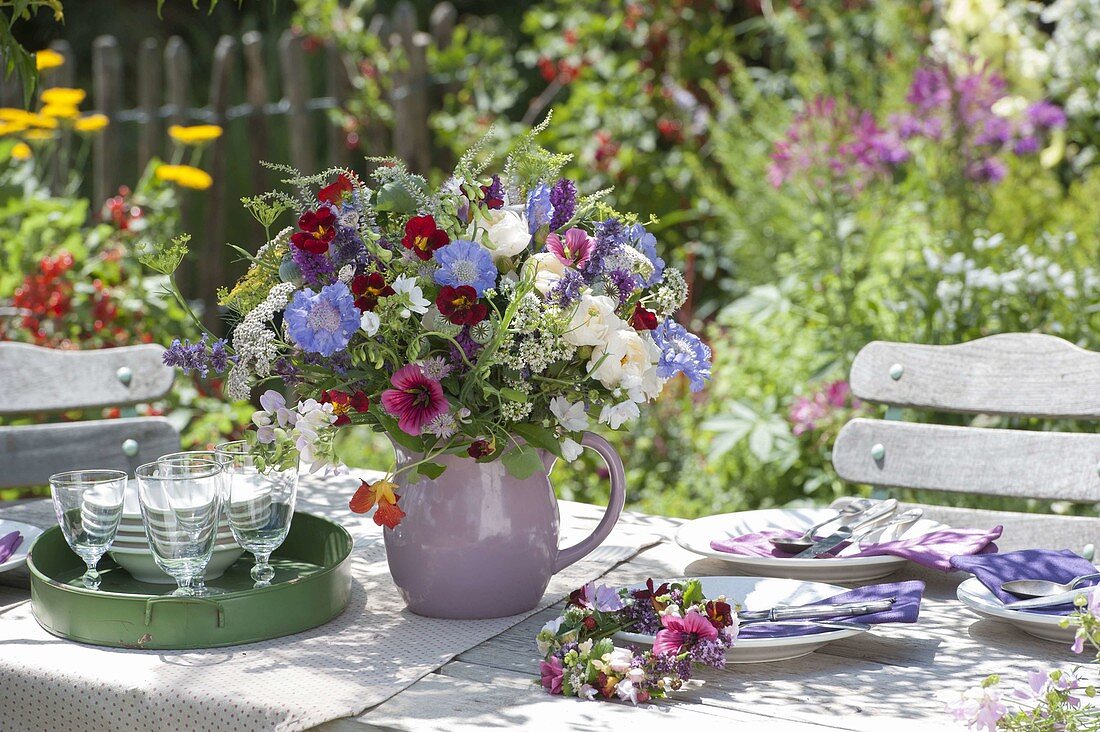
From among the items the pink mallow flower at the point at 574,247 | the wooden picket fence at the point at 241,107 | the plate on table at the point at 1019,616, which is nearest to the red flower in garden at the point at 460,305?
the pink mallow flower at the point at 574,247

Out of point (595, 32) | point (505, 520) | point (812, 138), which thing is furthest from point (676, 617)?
point (595, 32)

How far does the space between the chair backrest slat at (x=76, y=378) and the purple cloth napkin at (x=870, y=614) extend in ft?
4.44

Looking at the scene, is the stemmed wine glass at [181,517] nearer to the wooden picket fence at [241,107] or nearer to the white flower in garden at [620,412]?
the white flower in garden at [620,412]

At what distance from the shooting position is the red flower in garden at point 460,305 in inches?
48.1

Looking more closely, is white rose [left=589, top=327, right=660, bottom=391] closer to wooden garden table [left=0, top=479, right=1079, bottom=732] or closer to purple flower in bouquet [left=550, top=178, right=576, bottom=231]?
purple flower in bouquet [left=550, top=178, right=576, bottom=231]

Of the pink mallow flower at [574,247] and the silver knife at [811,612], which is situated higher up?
the pink mallow flower at [574,247]

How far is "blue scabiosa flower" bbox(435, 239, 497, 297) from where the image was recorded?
1.23 meters

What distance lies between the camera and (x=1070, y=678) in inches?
47.9

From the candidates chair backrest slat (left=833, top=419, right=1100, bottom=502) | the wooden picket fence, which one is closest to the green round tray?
chair backrest slat (left=833, top=419, right=1100, bottom=502)

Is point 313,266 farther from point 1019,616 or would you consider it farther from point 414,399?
point 1019,616

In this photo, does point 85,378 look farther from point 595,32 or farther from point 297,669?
point 595,32

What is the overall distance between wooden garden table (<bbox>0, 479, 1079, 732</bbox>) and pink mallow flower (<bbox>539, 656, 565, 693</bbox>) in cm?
1

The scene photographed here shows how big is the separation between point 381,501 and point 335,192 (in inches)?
12.8

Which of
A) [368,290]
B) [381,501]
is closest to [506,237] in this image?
[368,290]
